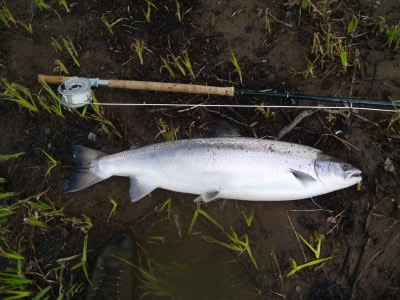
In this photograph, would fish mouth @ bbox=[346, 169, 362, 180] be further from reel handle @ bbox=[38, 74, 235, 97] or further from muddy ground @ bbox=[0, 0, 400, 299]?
reel handle @ bbox=[38, 74, 235, 97]

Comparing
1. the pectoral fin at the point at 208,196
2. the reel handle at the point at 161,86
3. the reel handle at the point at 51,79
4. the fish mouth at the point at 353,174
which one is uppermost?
the reel handle at the point at 161,86

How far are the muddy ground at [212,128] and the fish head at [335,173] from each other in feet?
0.88

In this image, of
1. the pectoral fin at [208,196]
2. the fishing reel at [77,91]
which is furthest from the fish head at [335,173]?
the fishing reel at [77,91]

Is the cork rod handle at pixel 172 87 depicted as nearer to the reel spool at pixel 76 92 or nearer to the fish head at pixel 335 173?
the reel spool at pixel 76 92

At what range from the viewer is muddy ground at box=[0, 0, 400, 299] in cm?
314

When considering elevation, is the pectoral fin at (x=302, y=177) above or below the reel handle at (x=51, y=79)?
below

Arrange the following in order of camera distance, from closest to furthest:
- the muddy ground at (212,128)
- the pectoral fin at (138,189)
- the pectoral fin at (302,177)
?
the pectoral fin at (302,177) → the muddy ground at (212,128) → the pectoral fin at (138,189)

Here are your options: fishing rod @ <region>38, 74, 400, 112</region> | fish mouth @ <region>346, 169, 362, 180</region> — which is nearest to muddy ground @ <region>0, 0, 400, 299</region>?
fishing rod @ <region>38, 74, 400, 112</region>

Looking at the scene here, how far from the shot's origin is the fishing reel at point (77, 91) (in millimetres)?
3465

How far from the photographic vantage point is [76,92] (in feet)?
11.3

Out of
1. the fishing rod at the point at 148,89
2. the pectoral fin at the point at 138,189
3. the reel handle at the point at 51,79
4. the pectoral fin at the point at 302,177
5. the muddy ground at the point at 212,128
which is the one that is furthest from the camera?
the reel handle at the point at 51,79

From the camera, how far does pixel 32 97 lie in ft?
12.7

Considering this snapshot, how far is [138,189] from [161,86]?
1055 millimetres

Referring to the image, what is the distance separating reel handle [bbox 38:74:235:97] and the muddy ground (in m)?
0.20
